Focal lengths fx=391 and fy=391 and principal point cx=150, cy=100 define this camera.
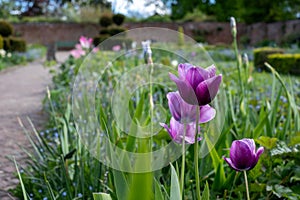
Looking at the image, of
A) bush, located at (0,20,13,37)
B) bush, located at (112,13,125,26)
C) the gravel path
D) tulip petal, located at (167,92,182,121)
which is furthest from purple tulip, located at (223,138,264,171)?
bush, located at (112,13,125,26)

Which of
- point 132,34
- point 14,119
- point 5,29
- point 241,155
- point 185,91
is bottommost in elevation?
point 132,34

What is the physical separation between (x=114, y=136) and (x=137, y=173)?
44cm

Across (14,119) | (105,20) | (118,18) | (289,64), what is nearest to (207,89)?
(14,119)

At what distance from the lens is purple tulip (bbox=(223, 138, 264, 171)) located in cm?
64

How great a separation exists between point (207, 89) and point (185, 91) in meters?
0.03

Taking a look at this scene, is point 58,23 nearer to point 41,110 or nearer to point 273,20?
point 273,20

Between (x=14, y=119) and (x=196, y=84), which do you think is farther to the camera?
(x=14, y=119)

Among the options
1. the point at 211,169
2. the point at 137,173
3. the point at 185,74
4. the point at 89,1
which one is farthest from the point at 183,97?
the point at 89,1

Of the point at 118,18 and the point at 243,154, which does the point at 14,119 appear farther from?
the point at 118,18

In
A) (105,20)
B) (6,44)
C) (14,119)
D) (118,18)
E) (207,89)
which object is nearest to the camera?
(207,89)

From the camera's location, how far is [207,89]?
561mm

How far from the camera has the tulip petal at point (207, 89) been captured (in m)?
0.56

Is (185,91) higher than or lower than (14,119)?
higher

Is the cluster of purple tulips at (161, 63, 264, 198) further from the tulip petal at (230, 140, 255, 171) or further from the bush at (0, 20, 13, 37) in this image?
the bush at (0, 20, 13, 37)
